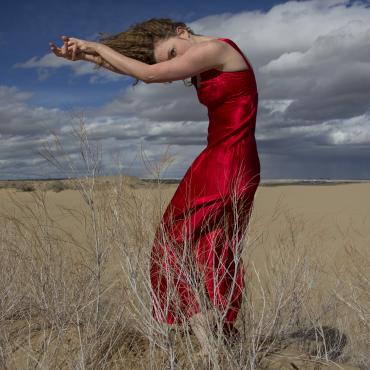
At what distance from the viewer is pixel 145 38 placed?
2004 millimetres

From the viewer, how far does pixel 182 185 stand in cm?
209

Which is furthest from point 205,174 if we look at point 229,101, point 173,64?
point 173,64

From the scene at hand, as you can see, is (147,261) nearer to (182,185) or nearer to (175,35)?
(182,185)

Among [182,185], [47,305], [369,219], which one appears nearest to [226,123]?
[182,185]

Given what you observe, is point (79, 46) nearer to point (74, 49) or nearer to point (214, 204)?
point (74, 49)

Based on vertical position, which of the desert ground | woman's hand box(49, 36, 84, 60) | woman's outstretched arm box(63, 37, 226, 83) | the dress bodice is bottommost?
the desert ground

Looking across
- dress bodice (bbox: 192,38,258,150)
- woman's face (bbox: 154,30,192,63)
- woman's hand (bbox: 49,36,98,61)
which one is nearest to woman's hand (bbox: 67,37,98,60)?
woman's hand (bbox: 49,36,98,61)

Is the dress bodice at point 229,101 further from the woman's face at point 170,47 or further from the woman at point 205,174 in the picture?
the woman's face at point 170,47

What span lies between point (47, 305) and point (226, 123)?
1.12 metres

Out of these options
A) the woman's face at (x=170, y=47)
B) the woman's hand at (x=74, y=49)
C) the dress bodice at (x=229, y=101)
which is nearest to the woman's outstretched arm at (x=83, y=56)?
the woman's hand at (x=74, y=49)

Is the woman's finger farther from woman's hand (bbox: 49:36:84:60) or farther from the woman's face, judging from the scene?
the woman's face

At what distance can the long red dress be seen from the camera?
1.98 metres

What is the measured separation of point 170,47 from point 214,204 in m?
0.59

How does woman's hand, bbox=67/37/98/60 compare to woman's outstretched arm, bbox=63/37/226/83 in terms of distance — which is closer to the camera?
woman's outstretched arm, bbox=63/37/226/83
